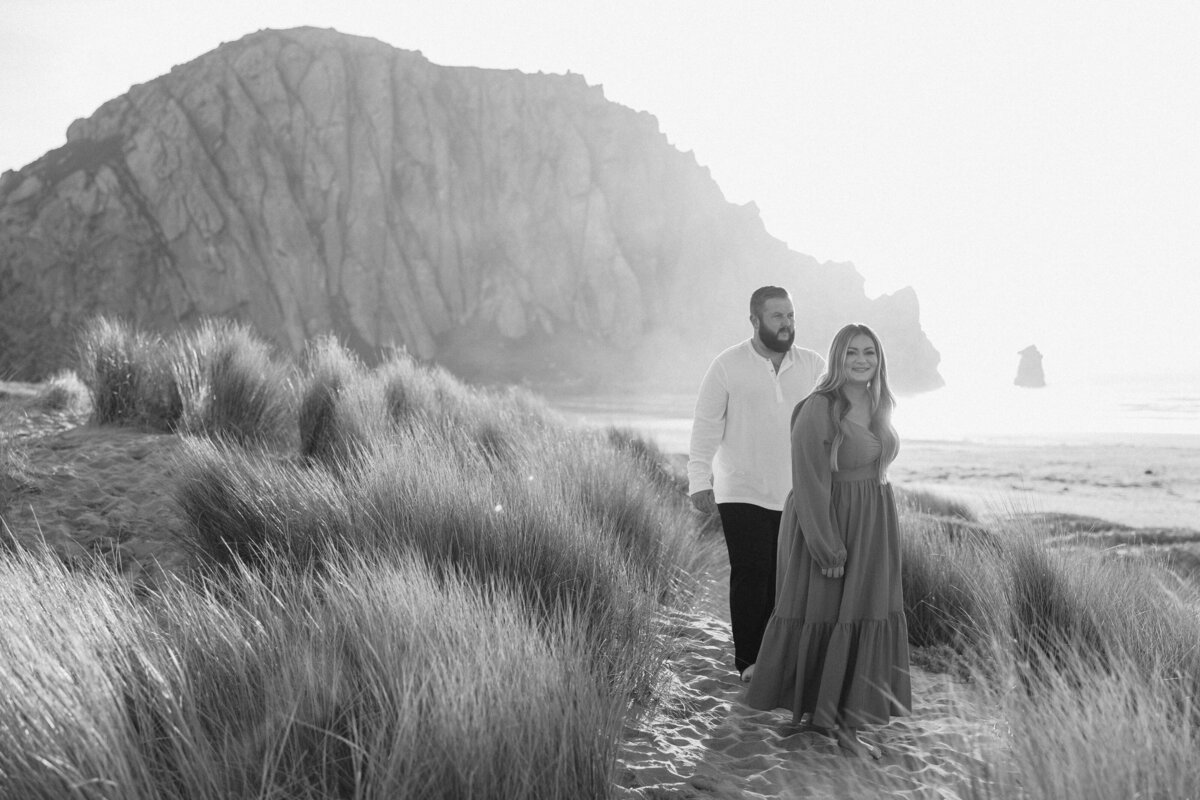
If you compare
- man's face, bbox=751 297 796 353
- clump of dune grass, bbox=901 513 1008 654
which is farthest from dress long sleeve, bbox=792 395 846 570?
clump of dune grass, bbox=901 513 1008 654

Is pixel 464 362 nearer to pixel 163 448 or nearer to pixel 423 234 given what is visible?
pixel 423 234

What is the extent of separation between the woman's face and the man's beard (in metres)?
0.61

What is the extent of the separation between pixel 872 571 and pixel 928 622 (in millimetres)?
1925

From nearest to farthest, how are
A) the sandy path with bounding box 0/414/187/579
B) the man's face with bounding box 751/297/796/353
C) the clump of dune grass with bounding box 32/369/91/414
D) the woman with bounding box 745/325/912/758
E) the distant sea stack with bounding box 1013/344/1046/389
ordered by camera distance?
the woman with bounding box 745/325/912/758
the man's face with bounding box 751/297/796/353
the sandy path with bounding box 0/414/187/579
the clump of dune grass with bounding box 32/369/91/414
the distant sea stack with bounding box 1013/344/1046/389

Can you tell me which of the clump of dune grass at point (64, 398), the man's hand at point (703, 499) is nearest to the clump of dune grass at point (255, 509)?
the man's hand at point (703, 499)

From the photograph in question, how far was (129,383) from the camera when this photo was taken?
24.2 ft

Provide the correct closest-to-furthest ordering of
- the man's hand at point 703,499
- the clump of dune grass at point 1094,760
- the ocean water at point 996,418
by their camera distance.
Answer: the clump of dune grass at point 1094,760 → the man's hand at point 703,499 → the ocean water at point 996,418

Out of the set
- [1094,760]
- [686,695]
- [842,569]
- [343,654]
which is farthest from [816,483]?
[343,654]

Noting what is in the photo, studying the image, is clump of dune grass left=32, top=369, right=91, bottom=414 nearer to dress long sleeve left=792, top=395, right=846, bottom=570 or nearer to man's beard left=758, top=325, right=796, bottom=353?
man's beard left=758, top=325, right=796, bottom=353

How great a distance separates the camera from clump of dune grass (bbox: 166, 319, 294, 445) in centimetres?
686

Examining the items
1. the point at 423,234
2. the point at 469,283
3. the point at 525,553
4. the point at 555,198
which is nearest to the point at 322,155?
the point at 423,234

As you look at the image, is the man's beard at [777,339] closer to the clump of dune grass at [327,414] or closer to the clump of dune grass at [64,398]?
the clump of dune grass at [327,414]

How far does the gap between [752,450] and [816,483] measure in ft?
2.48

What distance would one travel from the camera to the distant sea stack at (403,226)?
163 feet
